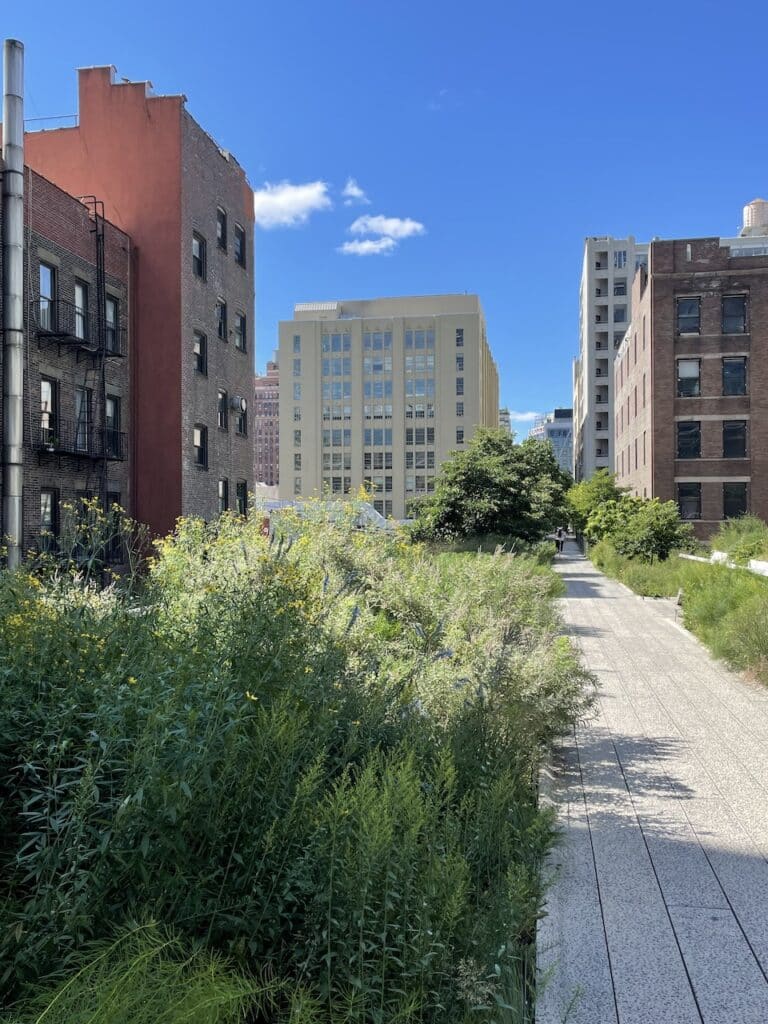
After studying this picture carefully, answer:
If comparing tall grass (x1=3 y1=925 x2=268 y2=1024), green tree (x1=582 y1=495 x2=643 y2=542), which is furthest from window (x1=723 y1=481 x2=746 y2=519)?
tall grass (x1=3 y1=925 x2=268 y2=1024)

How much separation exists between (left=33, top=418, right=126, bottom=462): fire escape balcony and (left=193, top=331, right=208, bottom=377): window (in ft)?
15.0

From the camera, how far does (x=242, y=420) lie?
1282 inches

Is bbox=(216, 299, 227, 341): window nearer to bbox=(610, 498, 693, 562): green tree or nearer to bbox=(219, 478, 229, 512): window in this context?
bbox=(219, 478, 229, 512): window

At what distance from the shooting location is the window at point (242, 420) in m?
31.7

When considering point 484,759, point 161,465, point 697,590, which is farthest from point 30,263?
point 484,759

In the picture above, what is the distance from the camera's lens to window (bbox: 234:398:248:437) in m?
31.7

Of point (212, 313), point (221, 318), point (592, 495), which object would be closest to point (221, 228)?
point (221, 318)

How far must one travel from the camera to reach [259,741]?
305 centimetres

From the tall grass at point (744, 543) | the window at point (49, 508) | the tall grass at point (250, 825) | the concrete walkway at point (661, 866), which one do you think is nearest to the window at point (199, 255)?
the window at point (49, 508)

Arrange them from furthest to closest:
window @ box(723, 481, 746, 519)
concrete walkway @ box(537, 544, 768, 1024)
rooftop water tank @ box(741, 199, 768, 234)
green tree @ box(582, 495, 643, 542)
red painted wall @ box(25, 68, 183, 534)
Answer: rooftop water tank @ box(741, 199, 768, 234) < window @ box(723, 481, 746, 519) < green tree @ box(582, 495, 643, 542) < red painted wall @ box(25, 68, 183, 534) < concrete walkway @ box(537, 544, 768, 1024)

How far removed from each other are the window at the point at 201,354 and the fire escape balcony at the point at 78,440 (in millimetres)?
4559

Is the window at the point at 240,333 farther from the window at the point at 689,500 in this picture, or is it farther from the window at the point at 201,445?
the window at the point at 689,500

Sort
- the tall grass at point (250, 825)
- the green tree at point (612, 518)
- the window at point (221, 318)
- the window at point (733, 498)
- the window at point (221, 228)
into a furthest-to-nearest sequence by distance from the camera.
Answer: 1. the window at point (733, 498)
2. the green tree at point (612, 518)
3. the window at point (221, 318)
4. the window at point (221, 228)
5. the tall grass at point (250, 825)

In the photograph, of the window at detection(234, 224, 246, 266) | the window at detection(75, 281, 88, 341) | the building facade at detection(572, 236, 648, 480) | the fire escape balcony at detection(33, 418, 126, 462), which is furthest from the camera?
the building facade at detection(572, 236, 648, 480)
